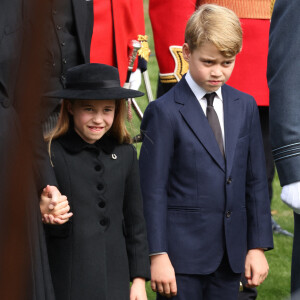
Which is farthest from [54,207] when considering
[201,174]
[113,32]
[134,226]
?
[113,32]

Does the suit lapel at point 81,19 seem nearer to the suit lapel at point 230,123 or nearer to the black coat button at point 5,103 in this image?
the suit lapel at point 230,123

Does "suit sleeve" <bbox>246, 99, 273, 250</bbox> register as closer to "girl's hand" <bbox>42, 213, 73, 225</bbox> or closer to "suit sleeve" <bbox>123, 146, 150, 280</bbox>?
"suit sleeve" <bbox>123, 146, 150, 280</bbox>

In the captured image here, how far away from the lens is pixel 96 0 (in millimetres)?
3271

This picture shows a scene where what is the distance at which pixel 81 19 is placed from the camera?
9.40ft

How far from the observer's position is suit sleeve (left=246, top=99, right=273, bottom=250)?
8.98 ft

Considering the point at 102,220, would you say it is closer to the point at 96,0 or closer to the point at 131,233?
the point at 131,233

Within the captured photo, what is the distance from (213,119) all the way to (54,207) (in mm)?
876

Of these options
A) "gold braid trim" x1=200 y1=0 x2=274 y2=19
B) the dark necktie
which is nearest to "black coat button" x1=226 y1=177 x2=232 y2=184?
the dark necktie

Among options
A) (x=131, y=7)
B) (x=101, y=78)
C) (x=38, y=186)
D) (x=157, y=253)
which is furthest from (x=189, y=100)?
(x=131, y=7)

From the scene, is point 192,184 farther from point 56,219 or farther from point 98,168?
point 56,219

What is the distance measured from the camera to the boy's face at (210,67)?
2635 millimetres

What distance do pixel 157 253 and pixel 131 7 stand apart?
1504 millimetres

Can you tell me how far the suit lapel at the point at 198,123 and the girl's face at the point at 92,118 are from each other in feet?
1.23

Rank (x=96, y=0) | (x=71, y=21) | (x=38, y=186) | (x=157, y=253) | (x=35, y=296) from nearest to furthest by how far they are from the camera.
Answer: (x=35, y=296) < (x=38, y=186) < (x=157, y=253) < (x=71, y=21) < (x=96, y=0)
